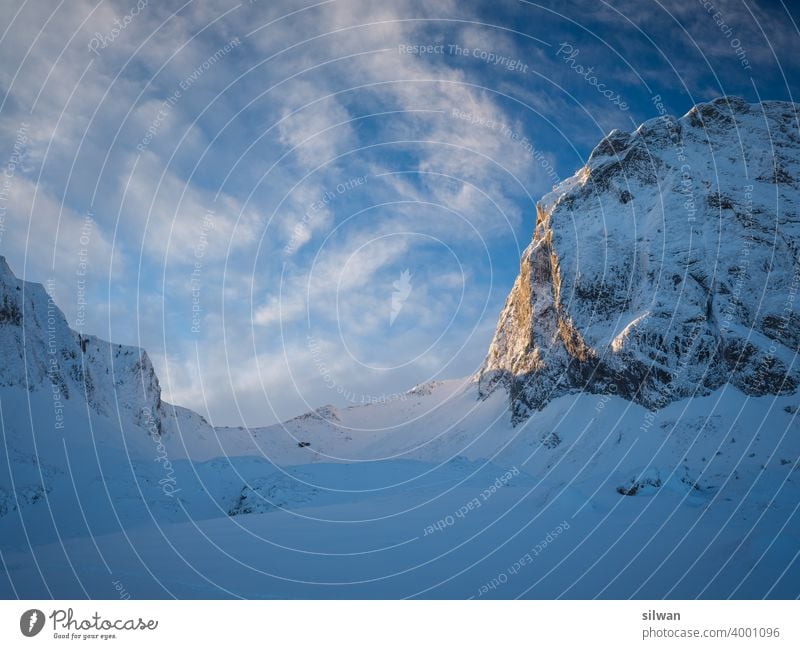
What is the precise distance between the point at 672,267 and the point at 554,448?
116 feet

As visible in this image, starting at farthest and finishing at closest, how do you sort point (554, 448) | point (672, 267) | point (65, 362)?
point (65, 362)
point (672, 267)
point (554, 448)

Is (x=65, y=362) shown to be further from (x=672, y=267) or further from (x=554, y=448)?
(x=672, y=267)

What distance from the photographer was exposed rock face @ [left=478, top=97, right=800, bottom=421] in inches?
2506

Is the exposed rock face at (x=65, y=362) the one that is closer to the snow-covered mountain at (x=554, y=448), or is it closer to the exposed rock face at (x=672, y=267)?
the snow-covered mountain at (x=554, y=448)

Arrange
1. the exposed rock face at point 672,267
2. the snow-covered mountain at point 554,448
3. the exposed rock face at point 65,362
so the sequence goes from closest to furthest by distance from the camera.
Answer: the snow-covered mountain at point 554,448, the exposed rock face at point 672,267, the exposed rock face at point 65,362

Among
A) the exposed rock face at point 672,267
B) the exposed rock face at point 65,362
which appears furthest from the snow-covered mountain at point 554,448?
the exposed rock face at point 65,362

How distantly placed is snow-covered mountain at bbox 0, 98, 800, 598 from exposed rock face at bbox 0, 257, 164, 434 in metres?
0.51

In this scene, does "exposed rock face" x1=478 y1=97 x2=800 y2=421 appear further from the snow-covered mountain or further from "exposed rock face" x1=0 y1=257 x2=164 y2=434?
"exposed rock face" x1=0 y1=257 x2=164 y2=434

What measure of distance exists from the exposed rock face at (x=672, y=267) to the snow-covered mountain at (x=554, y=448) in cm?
37

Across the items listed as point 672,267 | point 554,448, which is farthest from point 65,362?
→ point 672,267

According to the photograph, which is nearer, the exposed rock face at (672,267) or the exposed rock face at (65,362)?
the exposed rock face at (672,267)

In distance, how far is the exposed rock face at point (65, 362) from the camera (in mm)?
64750

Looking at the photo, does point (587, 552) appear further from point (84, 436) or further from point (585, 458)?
point (84, 436)

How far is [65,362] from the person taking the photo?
8094 cm
